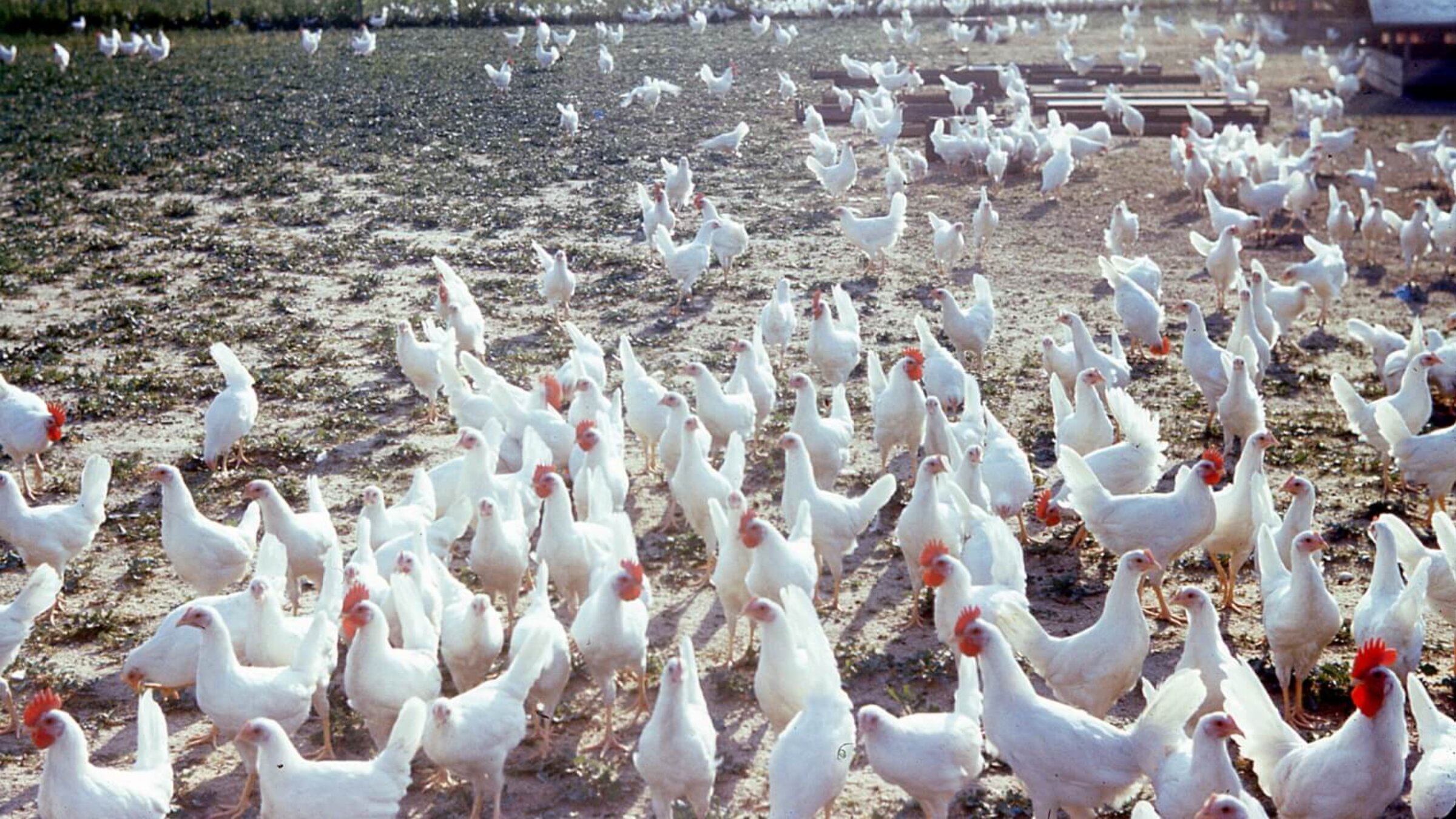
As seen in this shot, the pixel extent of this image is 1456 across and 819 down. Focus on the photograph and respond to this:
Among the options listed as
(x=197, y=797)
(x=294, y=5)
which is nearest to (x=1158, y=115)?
(x=197, y=797)

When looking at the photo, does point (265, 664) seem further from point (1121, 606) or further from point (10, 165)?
point (10, 165)

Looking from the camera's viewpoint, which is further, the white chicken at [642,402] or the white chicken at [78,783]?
the white chicken at [642,402]

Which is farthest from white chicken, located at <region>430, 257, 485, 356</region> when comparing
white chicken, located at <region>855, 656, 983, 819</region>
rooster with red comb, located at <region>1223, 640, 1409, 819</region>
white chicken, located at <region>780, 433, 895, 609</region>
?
rooster with red comb, located at <region>1223, 640, 1409, 819</region>

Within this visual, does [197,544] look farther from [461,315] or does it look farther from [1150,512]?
[1150,512]

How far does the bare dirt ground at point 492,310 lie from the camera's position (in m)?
6.35

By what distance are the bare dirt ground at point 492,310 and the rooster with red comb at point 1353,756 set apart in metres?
1.17

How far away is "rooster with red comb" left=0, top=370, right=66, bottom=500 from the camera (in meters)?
8.39

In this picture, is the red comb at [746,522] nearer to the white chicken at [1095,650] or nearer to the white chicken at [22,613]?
the white chicken at [1095,650]

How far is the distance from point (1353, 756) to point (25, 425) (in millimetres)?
8065

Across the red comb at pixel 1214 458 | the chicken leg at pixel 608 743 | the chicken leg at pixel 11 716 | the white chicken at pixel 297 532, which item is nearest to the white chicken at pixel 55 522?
the white chicken at pixel 297 532

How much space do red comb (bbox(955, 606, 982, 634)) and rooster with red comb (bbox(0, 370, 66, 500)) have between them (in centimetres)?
643

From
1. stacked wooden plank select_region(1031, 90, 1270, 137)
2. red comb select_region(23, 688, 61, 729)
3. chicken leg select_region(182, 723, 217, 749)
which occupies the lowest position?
chicken leg select_region(182, 723, 217, 749)

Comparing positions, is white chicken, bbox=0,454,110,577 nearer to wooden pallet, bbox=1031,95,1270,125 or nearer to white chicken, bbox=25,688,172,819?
white chicken, bbox=25,688,172,819

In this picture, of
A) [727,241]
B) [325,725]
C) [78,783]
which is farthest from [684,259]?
[78,783]
